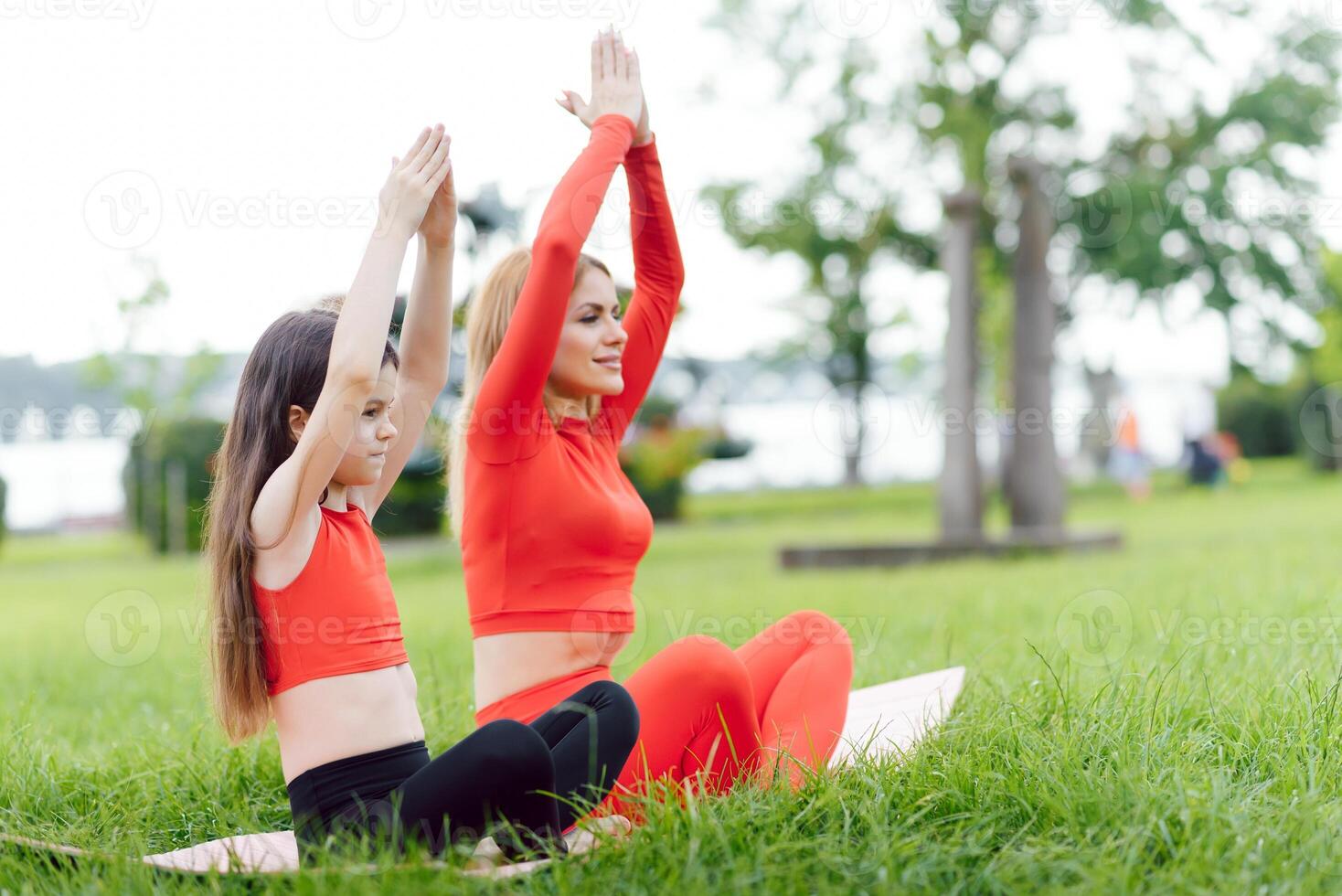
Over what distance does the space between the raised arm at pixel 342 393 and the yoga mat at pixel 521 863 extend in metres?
0.56

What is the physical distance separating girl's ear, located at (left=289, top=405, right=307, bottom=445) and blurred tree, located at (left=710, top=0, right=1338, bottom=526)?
12.0 meters

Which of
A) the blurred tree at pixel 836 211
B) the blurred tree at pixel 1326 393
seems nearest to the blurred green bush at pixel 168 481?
the blurred tree at pixel 836 211

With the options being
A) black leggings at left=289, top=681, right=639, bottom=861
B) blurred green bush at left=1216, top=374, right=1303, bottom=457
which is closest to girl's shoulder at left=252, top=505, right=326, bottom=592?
black leggings at left=289, top=681, right=639, bottom=861

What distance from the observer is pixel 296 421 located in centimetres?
217

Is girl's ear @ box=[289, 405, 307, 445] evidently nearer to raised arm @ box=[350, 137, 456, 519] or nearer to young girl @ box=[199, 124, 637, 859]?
young girl @ box=[199, 124, 637, 859]

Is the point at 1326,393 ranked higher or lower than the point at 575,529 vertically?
higher

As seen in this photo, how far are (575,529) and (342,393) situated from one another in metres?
0.58

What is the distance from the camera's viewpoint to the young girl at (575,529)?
7.50 feet

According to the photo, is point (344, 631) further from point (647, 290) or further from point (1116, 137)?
point (1116, 137)

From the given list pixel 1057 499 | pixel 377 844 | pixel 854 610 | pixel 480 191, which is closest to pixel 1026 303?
pixel 1057 499

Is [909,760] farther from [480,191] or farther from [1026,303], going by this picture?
[480,191]

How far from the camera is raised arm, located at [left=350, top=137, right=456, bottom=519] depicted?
2422mm

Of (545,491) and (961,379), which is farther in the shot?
(961,379)

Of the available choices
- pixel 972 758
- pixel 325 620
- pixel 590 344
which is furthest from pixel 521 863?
pixel 590 344
